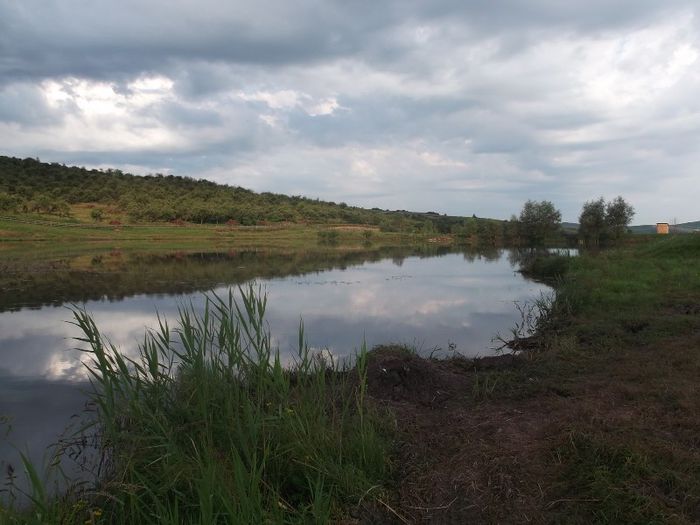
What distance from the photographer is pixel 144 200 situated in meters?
85.6

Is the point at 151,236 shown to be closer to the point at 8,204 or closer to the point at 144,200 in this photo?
the point at 8,204

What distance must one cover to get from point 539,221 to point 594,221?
39.8 ft

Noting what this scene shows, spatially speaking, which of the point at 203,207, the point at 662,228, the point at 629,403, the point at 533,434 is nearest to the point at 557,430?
the point at 533,434

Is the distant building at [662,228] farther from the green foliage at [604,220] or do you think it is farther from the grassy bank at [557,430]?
the grassy bank at [557,430]

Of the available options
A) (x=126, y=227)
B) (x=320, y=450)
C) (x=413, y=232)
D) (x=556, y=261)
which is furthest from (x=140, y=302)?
(x=413, y=232)

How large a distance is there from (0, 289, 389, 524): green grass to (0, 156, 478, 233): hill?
67.8 meters

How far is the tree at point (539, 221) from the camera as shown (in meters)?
60.5

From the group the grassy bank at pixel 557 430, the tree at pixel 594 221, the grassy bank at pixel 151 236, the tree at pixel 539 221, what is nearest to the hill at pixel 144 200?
the grassy bank at pixel 151 236

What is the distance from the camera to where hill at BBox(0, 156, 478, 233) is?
7338cm

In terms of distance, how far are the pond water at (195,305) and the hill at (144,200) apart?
48503mm

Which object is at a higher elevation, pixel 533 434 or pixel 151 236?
pixel 151 236

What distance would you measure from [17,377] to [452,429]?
807 cm

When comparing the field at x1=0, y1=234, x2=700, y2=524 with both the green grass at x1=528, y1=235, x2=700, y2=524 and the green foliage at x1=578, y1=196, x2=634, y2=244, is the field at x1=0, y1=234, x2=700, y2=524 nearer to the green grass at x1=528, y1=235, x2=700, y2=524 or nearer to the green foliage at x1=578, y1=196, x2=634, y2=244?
the green grass at x1=528, y1=235, x2=700, y2=524

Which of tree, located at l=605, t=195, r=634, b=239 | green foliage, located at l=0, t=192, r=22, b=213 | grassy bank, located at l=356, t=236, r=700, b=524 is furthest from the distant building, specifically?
green foliage, located at l=0, t=192, r=22, b=213
